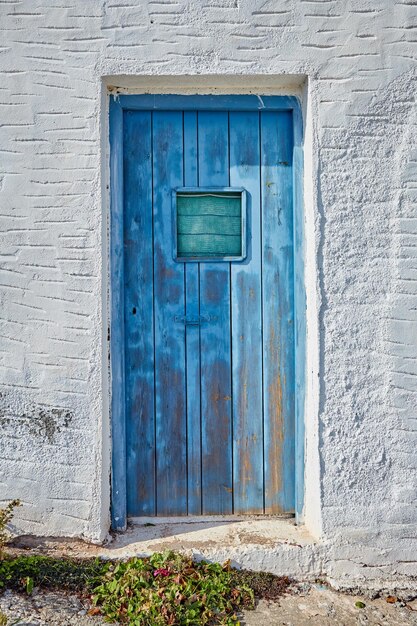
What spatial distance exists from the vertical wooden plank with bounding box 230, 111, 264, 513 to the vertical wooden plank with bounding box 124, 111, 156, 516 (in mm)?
418

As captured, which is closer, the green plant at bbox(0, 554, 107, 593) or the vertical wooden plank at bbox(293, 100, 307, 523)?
the green plant at bbox(0, 554, 107, 593)

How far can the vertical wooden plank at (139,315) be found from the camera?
2.99 m

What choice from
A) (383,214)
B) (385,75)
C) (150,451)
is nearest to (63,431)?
(150,451)

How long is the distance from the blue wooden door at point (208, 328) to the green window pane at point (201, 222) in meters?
0.06

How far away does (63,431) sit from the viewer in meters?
2.82

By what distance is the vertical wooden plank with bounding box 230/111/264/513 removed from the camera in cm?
301

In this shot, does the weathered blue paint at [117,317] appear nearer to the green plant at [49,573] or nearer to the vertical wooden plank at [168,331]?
the vertical wooden plank at [168,331]

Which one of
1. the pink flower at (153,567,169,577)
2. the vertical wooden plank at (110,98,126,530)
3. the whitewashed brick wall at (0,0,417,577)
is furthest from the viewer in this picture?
the vertical wooden plank at (110,98,126,530)

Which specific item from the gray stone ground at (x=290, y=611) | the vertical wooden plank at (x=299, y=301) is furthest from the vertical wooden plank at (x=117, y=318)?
the vertical wooden plank at (x=299, y=301)

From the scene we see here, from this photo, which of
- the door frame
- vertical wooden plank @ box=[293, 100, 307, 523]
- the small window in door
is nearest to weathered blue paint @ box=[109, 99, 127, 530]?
the door frame

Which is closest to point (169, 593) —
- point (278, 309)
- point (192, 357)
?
point (192, 357)

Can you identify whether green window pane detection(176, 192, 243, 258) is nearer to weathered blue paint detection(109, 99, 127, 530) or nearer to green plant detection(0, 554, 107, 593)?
weathered blue paint detection(109, 99, 127, 530)

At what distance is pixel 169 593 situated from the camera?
8.25ft

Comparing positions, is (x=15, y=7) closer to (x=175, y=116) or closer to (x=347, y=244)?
(x=175, y=116)
